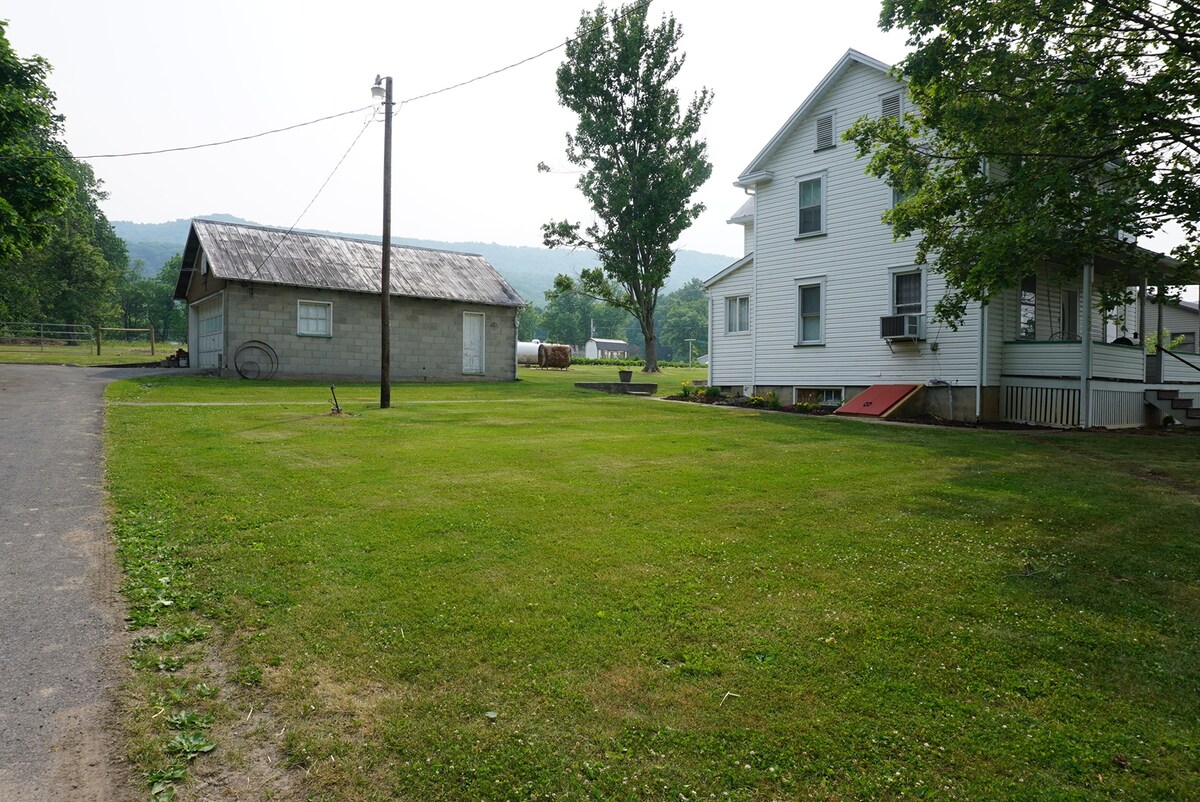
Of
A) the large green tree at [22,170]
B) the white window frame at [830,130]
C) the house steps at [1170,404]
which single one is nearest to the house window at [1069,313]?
the house steps at [1170,404]

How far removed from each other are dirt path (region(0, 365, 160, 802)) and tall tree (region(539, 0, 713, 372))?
94.9 ft

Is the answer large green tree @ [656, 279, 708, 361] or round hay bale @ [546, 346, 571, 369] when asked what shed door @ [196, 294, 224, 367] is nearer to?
round hay bale @ [546, 346, 571, 369]

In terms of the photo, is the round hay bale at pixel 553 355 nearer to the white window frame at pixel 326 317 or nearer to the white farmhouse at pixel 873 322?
the white window frame at pixel 326 317

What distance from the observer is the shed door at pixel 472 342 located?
28.8 meters

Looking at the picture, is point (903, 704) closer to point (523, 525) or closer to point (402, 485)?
point (523, 525)

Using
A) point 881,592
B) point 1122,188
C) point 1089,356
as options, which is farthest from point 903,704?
point 1089,356

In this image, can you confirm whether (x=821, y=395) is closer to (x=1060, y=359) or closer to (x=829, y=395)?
(x=829, y=395)

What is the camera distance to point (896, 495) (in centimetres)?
775

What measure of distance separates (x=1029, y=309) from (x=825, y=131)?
284 inches

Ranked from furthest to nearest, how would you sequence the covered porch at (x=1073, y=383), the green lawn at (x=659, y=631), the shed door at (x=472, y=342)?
the shed door at (x=472, y=342) < the covered porch at (x=1073, y=383) < the green lawn at (x=659, y=631)

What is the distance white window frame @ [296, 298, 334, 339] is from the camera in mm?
25188

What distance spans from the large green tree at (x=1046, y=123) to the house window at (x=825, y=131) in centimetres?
673

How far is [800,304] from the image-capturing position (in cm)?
2073

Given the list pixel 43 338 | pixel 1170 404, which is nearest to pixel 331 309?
pixel 43 338
